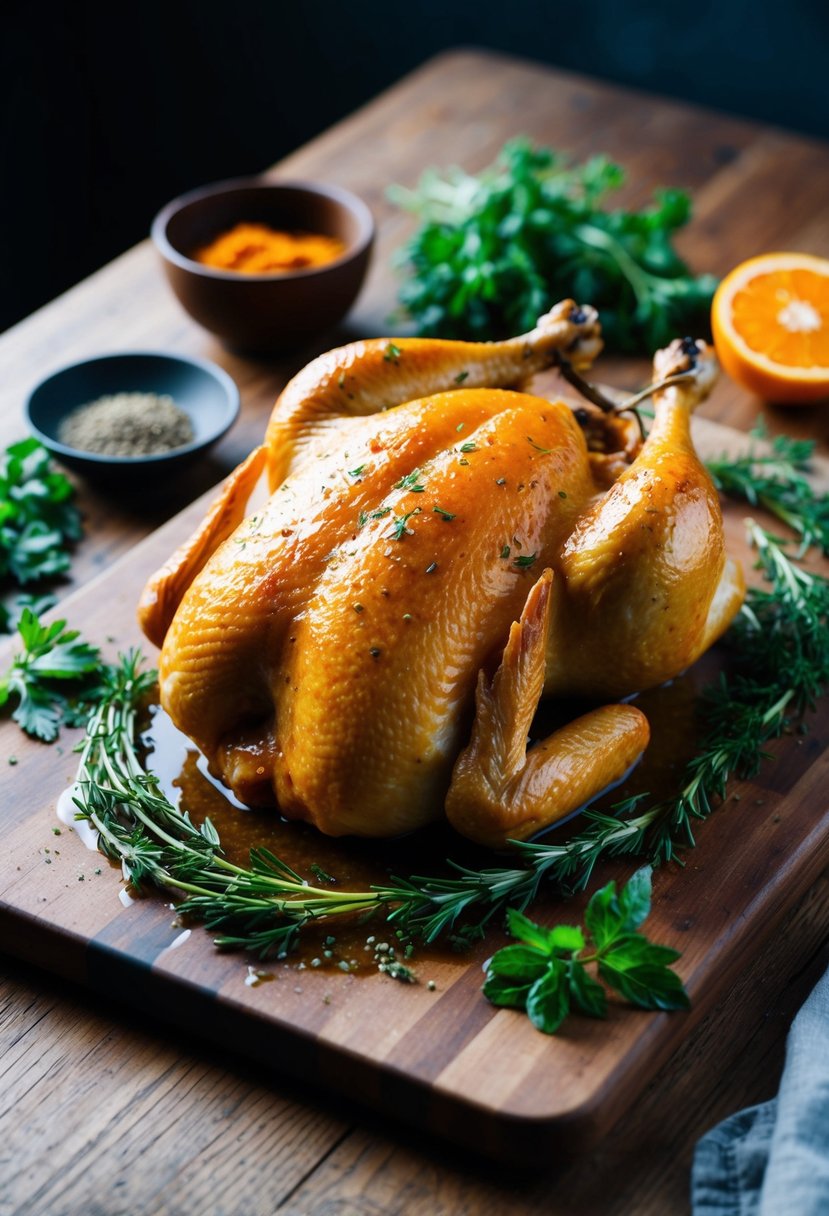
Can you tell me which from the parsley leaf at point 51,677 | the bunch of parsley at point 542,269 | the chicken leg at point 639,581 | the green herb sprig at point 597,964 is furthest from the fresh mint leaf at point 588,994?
the bunch of parsley at point 542,269

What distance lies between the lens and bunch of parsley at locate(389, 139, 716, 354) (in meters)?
3.83

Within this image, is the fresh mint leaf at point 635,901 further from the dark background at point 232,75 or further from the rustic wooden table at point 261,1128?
the dark background at point 232,75

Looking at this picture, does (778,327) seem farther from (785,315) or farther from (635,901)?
(635,901)

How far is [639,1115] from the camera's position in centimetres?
205

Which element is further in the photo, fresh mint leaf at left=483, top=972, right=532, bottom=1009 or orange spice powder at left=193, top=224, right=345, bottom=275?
orange spice powder at left=193, top=224, right=345, bottom=275

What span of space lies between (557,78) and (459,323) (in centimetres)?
184

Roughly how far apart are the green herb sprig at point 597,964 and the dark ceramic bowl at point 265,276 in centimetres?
211

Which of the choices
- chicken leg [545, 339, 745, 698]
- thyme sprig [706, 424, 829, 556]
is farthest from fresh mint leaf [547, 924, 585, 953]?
thyme sprig [706, 424, 829, 556]

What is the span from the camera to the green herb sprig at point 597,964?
2008 millimetres

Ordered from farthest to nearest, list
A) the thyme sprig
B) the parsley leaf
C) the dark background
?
1. the dark background
2. the thyme sprig
3. the parsley leaf

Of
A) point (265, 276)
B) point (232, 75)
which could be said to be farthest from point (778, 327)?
point (232, 75)

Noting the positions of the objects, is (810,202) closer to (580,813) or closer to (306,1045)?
(580,813)

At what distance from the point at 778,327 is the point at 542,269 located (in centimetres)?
73

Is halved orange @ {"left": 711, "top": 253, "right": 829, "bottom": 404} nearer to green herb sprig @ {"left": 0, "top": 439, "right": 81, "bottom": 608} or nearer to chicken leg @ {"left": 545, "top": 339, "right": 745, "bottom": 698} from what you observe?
chicken leg @ {"left": 545, "top": 339, "right": 745, "bottom": 698}
